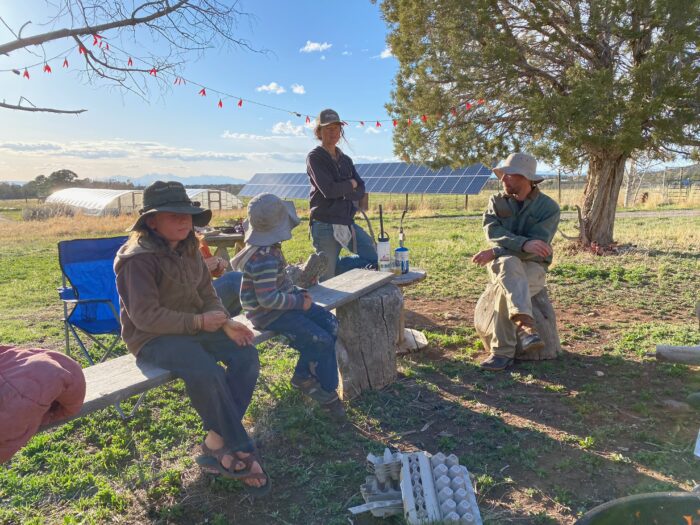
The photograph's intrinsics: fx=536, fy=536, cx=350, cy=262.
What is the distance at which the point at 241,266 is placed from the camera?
9.70 feet

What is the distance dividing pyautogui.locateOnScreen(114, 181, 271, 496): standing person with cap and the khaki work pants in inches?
77.8

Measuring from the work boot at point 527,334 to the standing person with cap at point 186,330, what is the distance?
1.99m

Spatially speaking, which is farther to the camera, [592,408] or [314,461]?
[592,408]

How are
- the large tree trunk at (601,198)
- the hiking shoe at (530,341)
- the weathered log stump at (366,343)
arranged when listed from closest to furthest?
the weathered log stump at (366,343) → the hiking shoe at (530,341) → the large tree trunk at (601,198)

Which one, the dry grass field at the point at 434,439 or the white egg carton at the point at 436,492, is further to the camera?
the dry grass field at the point at 434,439

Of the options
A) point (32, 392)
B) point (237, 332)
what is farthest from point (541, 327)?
point (32, 392)

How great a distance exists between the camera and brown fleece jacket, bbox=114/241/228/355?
7.95ft

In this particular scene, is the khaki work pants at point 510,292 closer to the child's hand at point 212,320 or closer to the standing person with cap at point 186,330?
the standing person with cap at point 186,330

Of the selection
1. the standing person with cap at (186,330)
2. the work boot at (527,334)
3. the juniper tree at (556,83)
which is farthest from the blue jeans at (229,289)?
the juniper tree at (556,83)

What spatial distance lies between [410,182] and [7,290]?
21171 mm

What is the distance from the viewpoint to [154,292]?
2463 mm

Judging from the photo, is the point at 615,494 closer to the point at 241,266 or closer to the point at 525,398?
the point at 525,398

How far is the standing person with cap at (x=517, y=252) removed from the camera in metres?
3.80

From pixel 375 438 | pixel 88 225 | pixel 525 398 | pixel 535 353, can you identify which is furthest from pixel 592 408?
pixel 88 225
